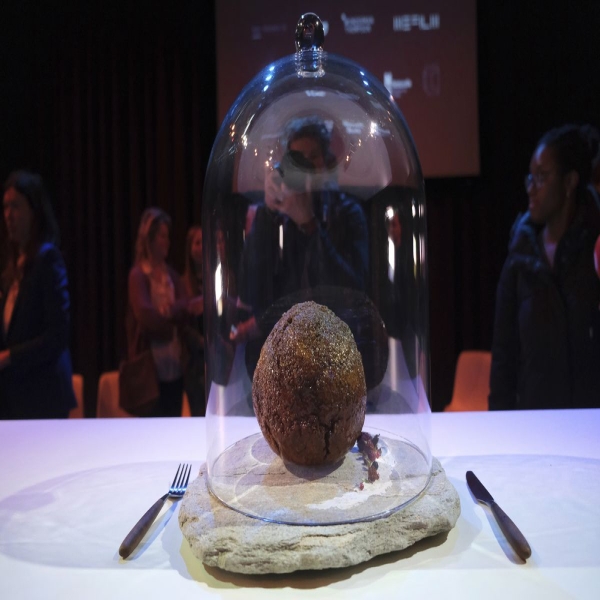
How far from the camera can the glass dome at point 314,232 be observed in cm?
88

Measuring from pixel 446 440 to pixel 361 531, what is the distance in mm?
477

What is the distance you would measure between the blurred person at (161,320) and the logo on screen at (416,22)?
1.51 m

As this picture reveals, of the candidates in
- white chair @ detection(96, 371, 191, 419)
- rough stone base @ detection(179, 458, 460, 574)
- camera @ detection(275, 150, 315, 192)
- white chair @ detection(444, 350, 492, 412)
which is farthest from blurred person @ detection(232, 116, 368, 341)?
white chair @ detection(96, 371, 191, 419)

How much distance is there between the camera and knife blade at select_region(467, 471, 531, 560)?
1.90ft

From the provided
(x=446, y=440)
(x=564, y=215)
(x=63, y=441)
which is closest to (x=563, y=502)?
(x=446, y=440)

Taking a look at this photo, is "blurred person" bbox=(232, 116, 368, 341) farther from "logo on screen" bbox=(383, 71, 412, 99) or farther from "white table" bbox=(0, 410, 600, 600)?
"logo on screen" bbox=(383, 71, 412, 99)

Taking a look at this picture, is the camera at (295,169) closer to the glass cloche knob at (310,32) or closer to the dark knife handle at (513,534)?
the glass cloche knob at (310,32)

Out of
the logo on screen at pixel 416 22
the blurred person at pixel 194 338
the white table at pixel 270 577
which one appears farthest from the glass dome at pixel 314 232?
the logo on screen at pixel 416 22

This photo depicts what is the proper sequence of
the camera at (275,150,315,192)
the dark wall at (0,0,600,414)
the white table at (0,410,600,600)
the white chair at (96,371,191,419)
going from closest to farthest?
the white table at (0,410,600,600), the camera at (275,150,315,192), the white chair at (96,371,191,419), the dark wall at (0,0,600,414)

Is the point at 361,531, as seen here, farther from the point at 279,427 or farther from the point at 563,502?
the point at 563,502

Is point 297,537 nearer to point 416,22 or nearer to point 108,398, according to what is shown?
point 108,398

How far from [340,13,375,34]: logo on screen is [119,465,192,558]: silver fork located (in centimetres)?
224

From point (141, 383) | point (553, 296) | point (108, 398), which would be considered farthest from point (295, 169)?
point (108, 398)

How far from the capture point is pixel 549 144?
158 centimetres
